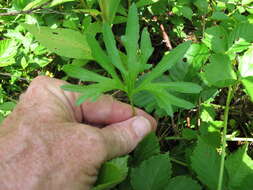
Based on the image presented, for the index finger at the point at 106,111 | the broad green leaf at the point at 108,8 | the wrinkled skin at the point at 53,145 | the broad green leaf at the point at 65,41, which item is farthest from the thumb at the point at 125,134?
the broad green leaf at the point at 108,8

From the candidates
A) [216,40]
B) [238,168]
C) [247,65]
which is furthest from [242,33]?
[238,168]

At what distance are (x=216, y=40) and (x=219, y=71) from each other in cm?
26

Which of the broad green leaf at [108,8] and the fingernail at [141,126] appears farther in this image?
the broad green leaf at [108,8]

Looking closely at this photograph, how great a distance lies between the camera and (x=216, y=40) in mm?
1722

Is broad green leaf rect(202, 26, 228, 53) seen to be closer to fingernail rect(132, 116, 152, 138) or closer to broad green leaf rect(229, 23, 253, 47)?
broad green leaf rect(229, 23, 253, 47)

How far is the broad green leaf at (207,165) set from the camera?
147cm

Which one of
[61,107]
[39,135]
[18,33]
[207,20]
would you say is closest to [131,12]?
[61,107]

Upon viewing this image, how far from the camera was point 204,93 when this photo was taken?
183 cm

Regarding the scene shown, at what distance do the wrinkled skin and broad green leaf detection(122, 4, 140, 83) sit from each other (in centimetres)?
25

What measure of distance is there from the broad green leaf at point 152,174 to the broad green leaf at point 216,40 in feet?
1.97

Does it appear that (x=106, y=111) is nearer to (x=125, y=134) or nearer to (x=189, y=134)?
(x=125, y=134)

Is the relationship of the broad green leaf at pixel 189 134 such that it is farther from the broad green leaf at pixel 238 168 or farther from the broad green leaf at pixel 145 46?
the broad green leaf at pixel 145 46

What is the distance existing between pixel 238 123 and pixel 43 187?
4.43 ft

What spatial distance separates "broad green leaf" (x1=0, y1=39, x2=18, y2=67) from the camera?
2338mm
